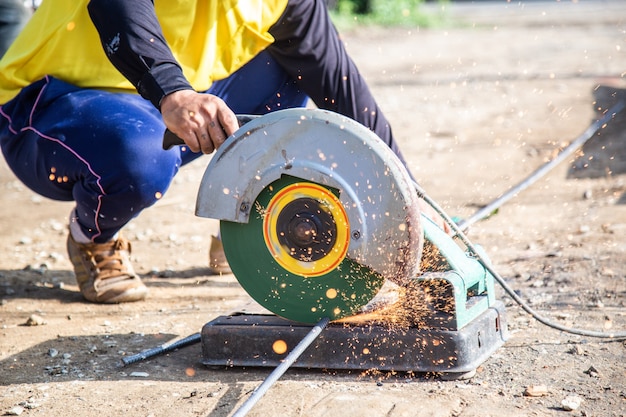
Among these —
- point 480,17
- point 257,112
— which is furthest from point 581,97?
point 480,17

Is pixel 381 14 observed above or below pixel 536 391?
below

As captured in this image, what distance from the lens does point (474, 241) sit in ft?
11.5

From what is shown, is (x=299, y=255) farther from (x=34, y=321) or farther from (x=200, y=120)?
(x=34, y=321)

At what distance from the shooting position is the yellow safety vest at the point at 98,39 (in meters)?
2.66

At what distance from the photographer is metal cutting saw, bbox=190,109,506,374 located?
2014 mm

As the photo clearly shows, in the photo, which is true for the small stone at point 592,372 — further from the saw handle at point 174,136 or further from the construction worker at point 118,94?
the saw handle at point 174,136

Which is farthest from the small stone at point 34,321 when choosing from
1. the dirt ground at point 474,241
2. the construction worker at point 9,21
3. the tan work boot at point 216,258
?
the construction worker at point 9,21

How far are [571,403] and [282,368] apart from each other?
670 millimetres

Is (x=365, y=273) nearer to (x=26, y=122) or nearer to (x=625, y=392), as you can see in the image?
(x=625, y=392)

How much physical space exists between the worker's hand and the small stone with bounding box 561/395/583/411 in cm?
101

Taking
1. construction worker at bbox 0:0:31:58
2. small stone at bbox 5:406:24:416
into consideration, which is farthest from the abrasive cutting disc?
construction worker at bbox 0:0:31:58

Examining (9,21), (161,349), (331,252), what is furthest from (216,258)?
(9,21)

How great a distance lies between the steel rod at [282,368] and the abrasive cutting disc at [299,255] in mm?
68

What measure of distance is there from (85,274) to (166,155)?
598 millimetres
